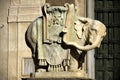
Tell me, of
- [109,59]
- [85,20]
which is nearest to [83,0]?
[109,59]

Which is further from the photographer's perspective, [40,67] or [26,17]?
[26,17]

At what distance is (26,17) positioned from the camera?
678 inches

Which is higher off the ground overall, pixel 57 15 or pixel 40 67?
pixel 57 15

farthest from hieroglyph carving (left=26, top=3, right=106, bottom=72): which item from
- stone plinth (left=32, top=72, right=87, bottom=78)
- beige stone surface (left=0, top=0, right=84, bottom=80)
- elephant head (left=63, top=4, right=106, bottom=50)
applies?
beige stone surface (left=0, top=0, right=84, bottom=80)

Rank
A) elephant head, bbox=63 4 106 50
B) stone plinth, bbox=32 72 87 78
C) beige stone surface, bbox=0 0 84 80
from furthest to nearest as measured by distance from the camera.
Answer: beige stone surface, bbox=0 0 84 80 → elephant head, bbox=63 4 106 50 → stone plinth, bbox=32 72 87 78

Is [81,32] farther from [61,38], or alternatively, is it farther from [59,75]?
[59,75]

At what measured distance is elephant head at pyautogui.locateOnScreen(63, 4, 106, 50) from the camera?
1180cm

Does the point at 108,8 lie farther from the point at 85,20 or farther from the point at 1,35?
the point at 85,20

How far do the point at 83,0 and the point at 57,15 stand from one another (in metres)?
5.90

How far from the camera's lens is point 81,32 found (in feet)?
39.2

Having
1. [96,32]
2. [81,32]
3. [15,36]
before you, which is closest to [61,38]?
[81,32]

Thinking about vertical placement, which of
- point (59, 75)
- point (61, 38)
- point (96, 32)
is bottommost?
point (59, 75)

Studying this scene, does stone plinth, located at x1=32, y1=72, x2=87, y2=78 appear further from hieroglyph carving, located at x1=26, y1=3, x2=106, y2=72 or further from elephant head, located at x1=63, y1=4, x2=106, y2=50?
elephant head, located at x1=63, y1=4, x2=106, y2=50

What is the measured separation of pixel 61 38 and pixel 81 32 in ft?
1.36
